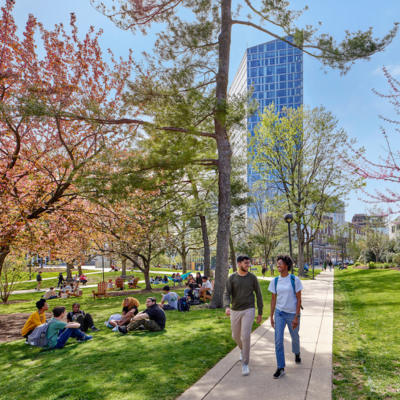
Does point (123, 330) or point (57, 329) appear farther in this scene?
point (123, 330)

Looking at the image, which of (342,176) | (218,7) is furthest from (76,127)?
(342,176)

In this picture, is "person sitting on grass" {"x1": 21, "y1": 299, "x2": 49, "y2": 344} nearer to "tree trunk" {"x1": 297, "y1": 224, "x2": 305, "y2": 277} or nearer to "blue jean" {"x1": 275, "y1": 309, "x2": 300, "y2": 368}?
→ "blue jean" {"x1": 275, "y1": 309, "x2": 300, "y2": 368}

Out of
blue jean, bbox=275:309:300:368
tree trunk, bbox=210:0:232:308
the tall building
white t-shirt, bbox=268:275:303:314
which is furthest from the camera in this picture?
the tall building

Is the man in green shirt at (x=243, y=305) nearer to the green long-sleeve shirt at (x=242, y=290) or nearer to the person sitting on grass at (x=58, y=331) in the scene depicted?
the green long-sleeve shirt at (x=242, y=290)

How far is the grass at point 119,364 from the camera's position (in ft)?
15.4

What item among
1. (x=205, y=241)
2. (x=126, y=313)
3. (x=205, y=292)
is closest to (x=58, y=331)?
(x=126, y=313)

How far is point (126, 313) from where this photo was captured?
30.7ft

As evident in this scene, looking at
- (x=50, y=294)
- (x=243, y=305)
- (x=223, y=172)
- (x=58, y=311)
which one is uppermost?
(x=223, y=172)

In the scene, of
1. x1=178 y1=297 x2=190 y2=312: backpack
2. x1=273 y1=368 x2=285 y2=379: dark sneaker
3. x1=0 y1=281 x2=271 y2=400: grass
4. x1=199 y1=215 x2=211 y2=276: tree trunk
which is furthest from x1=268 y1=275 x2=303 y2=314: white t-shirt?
x1=199 y1=215 x2=211 y2=276: tree trunk

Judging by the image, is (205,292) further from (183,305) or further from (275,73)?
(275,73)

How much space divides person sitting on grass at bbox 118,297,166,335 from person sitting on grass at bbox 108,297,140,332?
388 mm

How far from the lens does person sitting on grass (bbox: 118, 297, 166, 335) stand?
858cm

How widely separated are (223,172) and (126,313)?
583cm

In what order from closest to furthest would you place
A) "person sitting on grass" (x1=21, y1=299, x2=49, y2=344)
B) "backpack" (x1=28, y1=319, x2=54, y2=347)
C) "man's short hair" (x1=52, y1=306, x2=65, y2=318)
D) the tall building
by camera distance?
"man's short hair" (x1=52, y1=306, x2=65, y2=318), "backpack" (x1=28, y1=319, x2=54, y2=347), "person sitting on grass" (x1=21, y1=299, x2=49, y2=344), the tall building
